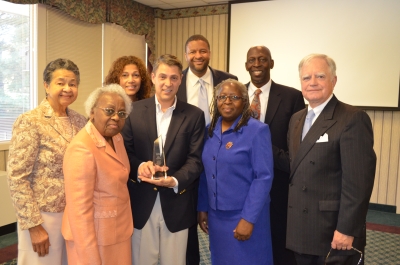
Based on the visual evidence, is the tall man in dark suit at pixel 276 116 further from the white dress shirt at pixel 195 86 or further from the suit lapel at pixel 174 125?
the suit lapel at pixel 174 125

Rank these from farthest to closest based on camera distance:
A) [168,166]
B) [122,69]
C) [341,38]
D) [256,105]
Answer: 1. [341,38]
2. [122,69]
3. [256,105]
4. [168,166]

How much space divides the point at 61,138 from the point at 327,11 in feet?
15.6

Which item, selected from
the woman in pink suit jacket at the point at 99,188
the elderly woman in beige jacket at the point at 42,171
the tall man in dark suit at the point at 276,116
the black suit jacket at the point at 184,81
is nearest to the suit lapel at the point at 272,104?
the tall man in dark suit at the point at 276,116

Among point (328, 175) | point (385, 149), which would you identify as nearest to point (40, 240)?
point (328, 175)

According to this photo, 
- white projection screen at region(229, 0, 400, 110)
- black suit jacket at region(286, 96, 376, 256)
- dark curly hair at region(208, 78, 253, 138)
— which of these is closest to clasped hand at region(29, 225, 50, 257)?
dark curly hair at region(208, 78, 253, 138)

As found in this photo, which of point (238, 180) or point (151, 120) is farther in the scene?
point (151, 120)

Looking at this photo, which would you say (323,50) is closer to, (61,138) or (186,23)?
(186,23)

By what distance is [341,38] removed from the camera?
17.4 feet

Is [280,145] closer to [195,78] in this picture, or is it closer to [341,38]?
[195,78]

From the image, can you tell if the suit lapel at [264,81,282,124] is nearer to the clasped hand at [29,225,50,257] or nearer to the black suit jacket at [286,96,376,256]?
the black suit jacket at [286,96,376,256]

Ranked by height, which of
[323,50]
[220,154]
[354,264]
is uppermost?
[323,50]

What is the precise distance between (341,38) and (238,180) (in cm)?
414

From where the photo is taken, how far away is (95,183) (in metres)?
1.74

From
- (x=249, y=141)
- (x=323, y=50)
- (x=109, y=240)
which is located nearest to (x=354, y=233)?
(x=249, y=141)
